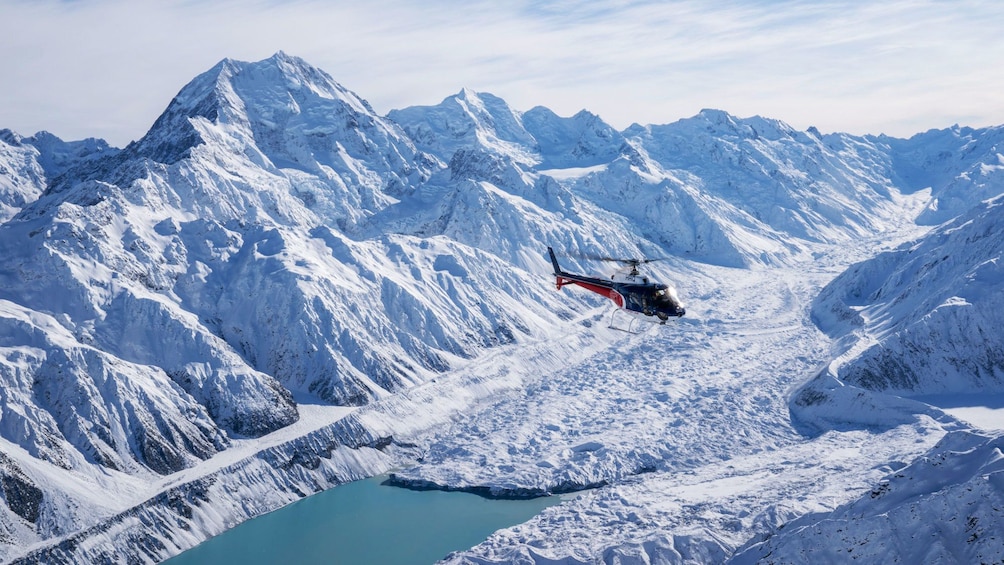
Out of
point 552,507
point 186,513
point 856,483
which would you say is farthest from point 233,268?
point 856,483

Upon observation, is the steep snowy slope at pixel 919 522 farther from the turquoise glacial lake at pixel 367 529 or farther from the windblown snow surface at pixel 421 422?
the turquoise glacial lake at pixel 367 529

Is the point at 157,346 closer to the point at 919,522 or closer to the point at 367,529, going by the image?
the point at 367,529

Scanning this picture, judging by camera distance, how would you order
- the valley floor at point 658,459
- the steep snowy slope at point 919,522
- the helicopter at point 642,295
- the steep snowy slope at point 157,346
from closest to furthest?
1. the steep snowy slope at point 919,522
2. the helicopter at point 642,295
3. the valley floor at point 658,459
4. the steep snowy slope at point 157,346

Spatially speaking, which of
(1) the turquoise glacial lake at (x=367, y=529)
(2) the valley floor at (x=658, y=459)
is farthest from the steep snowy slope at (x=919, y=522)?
(1) the turquoise glacial lake at (x=367, y=529)

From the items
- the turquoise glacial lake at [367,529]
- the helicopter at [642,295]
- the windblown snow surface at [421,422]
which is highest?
the helicopter at [642,295]

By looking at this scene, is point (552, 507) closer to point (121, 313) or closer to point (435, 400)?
point (435, 400)

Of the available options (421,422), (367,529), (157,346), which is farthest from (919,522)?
(157,346)

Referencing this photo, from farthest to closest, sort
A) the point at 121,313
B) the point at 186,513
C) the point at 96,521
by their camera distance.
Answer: the point at 121,313, the point at 186,513, the point at 96,521

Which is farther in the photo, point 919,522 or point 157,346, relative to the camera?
point 157,346
